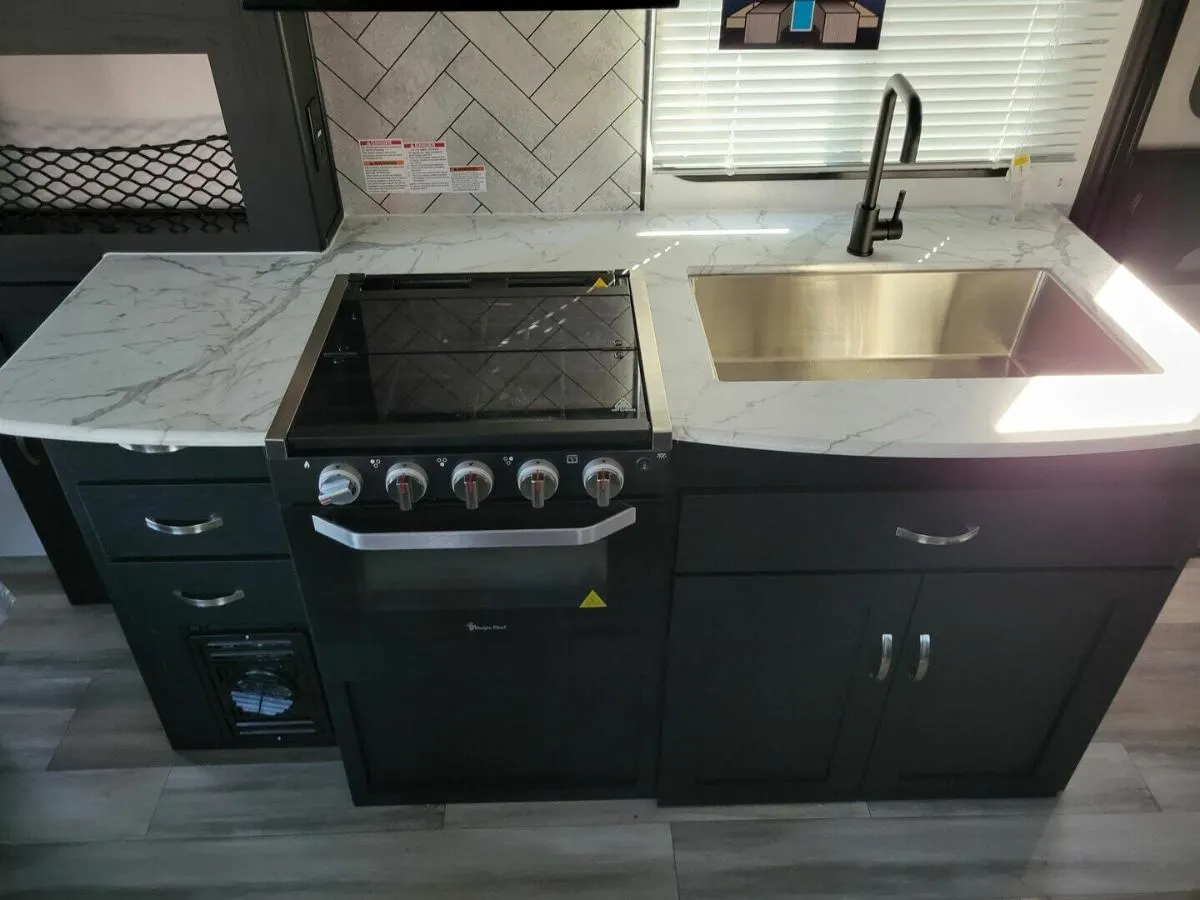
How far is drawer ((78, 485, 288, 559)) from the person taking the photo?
4.60 feet

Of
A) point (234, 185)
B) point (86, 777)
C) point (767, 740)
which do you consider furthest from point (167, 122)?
Result: point (767, 740)

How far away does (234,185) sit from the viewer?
176 centimetres

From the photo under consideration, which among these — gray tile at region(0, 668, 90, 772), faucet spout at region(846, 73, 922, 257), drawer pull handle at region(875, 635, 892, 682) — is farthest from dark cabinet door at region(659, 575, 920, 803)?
gray tile at region(0, 668, 90, 772)

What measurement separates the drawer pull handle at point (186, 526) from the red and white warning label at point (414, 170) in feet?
2.64

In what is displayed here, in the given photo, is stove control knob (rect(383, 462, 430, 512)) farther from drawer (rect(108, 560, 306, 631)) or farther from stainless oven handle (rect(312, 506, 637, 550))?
drawer (rect(108, 560, 306, 631))

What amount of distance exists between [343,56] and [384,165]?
220mm

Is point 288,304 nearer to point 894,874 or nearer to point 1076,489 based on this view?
point 1076,489

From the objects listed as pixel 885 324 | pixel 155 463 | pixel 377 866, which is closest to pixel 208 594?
pixel 155 463

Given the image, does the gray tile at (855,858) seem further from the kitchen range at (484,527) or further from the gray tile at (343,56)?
the gray tile at (343,56)

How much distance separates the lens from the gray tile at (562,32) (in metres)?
1.67

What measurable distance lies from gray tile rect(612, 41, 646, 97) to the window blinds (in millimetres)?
27

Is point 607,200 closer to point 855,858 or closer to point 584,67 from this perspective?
point 584,67

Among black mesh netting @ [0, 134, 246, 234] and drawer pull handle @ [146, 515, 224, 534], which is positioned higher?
black mesh netting @ [0, 134, 246, 234]

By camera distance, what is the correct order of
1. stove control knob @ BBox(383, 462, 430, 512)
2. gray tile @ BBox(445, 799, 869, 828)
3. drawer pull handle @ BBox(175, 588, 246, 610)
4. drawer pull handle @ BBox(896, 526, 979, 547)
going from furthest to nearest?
gray tile @ BBox(445, 799, 869, 828) → drawer pull handle @ BBox(175, 588, 246, 610) → drawer pull handle @ BBox(896, 526, 979, 547) → stove control knob @ BBox(383, 462, 430, 512)
